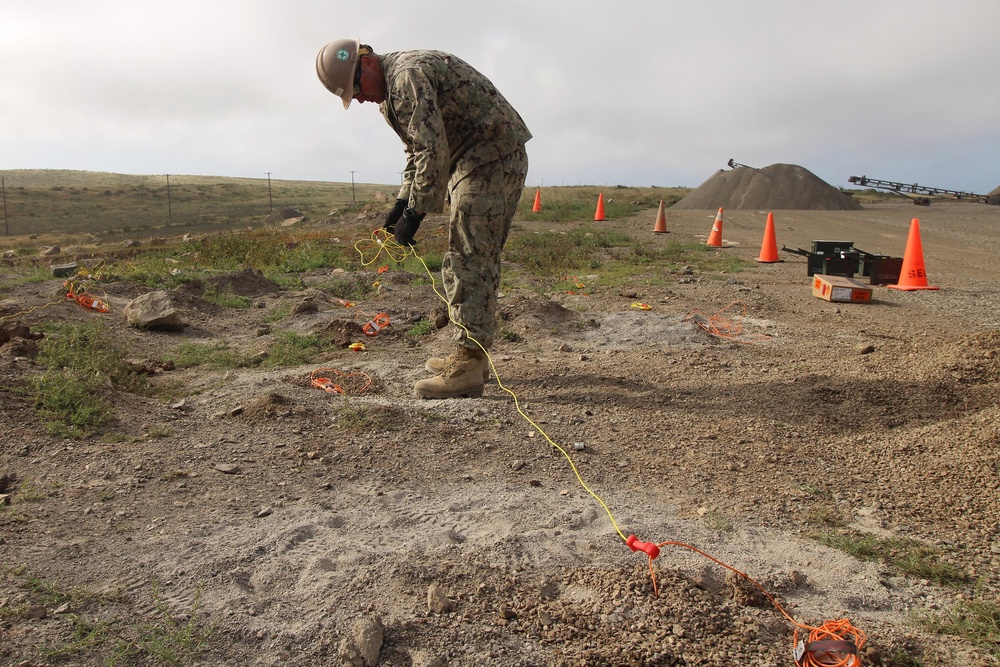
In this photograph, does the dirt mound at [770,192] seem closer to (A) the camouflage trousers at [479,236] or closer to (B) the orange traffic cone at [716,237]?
(B) the orange traffic cone at [716,237]

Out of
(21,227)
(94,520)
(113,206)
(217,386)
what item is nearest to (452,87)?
(217,386)

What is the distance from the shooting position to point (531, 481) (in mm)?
3188

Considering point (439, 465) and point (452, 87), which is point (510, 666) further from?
point (452, 87)

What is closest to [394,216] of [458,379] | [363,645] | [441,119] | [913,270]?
[441,119]

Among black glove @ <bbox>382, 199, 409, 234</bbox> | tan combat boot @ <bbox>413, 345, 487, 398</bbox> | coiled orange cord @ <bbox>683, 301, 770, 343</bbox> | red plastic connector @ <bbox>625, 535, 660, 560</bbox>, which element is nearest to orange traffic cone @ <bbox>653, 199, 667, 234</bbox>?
coiled orange cord @ <bbox>683, 301, 770, 343</bbox>

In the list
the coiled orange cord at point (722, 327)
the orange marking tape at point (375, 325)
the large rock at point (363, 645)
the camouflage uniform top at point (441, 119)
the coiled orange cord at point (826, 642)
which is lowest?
the large rock at point (363, 645)

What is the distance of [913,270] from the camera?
809cm

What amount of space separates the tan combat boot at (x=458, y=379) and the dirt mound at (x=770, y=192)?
2218 centimetres

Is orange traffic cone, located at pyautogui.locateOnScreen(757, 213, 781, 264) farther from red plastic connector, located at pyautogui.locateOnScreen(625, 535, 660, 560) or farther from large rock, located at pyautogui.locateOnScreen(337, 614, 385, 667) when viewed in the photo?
large rock, located at pyautogui.locateOnScreen(337, 614, 385, 667)

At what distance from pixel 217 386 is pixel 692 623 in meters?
3.37

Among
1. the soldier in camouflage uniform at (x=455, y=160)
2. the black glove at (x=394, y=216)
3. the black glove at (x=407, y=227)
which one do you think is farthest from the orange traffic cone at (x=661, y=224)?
the black glove at (x=407, y=227)

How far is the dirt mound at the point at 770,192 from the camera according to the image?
24.4 metres

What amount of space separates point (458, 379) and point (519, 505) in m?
1.39

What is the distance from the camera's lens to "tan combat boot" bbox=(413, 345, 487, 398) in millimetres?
4207
